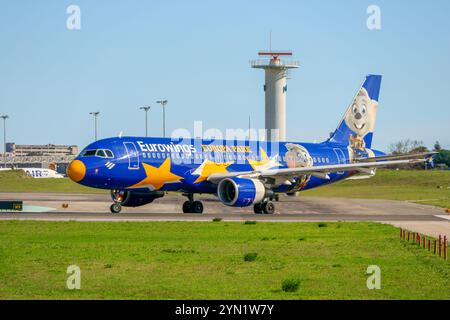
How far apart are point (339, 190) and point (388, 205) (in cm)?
2638

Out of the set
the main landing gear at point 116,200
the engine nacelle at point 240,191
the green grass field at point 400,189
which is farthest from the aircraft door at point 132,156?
the green grass field at point 400,189

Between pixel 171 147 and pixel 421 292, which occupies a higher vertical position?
pixel 171 147

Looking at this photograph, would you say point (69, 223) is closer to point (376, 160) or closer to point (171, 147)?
point (171, 147)

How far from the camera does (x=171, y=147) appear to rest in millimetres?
54219

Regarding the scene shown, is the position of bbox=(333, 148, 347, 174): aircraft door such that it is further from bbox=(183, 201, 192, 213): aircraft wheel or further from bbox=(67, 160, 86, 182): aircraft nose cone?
bbox=(67, 160, 86, 182): aircraft nose cone

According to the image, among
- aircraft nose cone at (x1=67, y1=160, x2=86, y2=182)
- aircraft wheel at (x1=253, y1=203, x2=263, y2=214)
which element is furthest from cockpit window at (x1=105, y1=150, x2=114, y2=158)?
aircraft wheel at (x1=253, y1=203, x2=263, y2=214)

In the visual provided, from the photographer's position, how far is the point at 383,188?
104 metres

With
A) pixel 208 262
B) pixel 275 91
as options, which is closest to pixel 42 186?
pixel 275 91

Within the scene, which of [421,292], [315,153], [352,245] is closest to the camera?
[421,292]

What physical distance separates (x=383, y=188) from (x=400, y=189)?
6.50 feet

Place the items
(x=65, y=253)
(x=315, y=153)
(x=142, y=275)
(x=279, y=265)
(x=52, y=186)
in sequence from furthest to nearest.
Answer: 1. (x=52, y=186)
2. (x=315, y=153)
3. (x=65, y=253)
4. (x=279, y=265)
5. (x=142, y=275)

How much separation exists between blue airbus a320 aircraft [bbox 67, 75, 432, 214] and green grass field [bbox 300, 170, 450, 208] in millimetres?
13341

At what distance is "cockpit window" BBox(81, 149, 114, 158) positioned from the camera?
5116cm

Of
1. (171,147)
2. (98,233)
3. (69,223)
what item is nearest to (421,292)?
(98,233)
